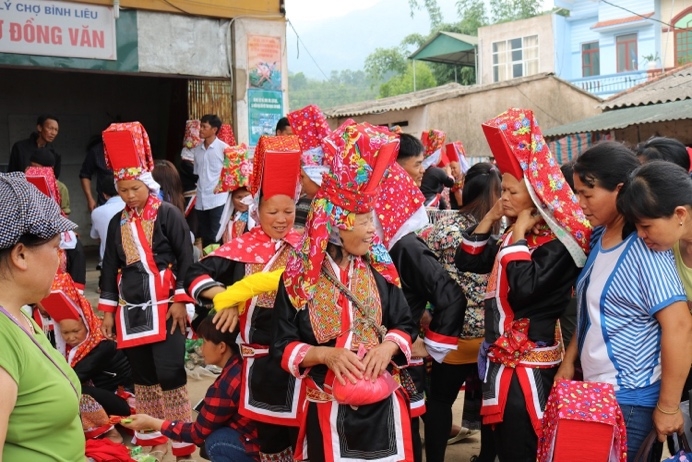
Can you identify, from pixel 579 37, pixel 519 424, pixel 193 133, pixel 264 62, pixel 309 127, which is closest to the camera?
pixel 519 424

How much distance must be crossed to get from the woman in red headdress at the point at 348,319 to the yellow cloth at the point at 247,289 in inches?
20.3

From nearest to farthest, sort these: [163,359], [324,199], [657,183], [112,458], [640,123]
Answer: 1. [657,183]
2. [324,199]
3. [112,458]
4. [163,359]
5. [640,123]

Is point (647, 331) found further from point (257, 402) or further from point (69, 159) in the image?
point (69, 159)

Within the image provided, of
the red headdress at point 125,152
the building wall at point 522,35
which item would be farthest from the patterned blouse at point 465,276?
the building wall at point 522,35

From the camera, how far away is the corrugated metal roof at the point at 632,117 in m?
12.0

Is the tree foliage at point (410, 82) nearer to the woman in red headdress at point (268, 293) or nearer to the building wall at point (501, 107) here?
the building wall at point (501, 107)

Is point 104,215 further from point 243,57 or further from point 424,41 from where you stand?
point 424,41

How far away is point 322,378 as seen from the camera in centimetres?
296

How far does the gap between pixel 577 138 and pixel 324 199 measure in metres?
13.4

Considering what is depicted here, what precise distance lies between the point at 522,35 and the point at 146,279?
31.5 m

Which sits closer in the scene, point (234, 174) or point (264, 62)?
point (234, 174)

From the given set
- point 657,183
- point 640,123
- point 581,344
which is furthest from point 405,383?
point 640,123

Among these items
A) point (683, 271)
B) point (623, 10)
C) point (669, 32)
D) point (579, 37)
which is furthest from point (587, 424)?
point (579, 37)

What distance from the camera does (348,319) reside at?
116 inches
